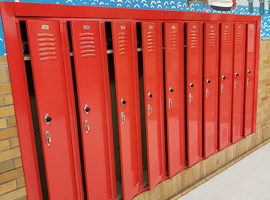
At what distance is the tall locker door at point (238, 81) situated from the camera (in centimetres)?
339

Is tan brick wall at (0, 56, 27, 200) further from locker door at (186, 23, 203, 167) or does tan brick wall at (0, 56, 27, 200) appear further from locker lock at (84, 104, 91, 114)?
locker door at (186, 23, 203, 167)

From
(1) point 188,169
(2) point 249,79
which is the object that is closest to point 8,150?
(1) point 188,169

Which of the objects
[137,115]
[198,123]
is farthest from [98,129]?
[198,123]

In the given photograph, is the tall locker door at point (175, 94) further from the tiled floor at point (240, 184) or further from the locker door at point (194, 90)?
the tiled floor at point (240, 184)

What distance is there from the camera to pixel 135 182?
2572 millimetres

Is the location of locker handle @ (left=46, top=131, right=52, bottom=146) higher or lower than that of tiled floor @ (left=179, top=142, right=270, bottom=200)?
higher

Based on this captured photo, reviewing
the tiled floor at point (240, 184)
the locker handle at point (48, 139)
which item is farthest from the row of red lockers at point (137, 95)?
the tiled floor at point (240, 184)

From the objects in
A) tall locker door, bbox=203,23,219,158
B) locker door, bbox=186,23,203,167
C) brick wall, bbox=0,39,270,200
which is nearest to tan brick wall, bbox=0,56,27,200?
brick wall, bbox=0,39,270,200

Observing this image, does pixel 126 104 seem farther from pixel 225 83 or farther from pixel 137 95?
pixel 225 83

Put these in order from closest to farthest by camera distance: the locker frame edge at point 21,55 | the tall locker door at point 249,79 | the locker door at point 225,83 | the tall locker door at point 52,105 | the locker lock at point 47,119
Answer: the locker frame edge at point 21,55
the tall locker door at point 52,105
the locker lock at point 47,119
the locker door at point 225,83
the tall locker door at point 249,79

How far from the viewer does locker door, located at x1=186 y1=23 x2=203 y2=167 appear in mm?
2809

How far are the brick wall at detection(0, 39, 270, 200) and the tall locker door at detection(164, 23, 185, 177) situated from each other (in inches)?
10.1

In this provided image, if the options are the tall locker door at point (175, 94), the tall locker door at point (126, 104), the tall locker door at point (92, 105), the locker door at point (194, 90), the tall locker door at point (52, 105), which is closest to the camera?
the tall locker door at point (52, 105)

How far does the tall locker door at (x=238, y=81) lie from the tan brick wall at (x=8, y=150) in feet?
8.89
